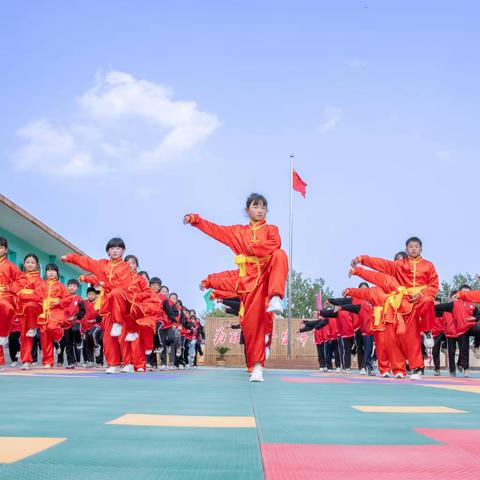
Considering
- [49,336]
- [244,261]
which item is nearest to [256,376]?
[244,261]

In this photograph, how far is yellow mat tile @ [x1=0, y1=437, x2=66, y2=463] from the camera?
6.30ft

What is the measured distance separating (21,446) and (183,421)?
37.8 inches

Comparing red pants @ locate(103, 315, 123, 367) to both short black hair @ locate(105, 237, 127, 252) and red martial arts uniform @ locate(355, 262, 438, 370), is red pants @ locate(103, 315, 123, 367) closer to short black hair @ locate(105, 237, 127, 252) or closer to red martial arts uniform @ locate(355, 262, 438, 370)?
short black hair @ locate(105, 237, 127, 252)

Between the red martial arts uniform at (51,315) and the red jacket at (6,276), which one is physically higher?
the red jacket at (6,276)

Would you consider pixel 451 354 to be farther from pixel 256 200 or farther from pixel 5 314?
pixel 5 314

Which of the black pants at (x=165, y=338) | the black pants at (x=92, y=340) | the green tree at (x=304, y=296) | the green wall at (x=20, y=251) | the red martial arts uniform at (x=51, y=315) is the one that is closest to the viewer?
the red martial arts uniform at (x=51, y=315)

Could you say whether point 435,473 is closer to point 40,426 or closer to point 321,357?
point 40,426

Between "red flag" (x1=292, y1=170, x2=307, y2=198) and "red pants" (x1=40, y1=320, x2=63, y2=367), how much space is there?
22004 mm

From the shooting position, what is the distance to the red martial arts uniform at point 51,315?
11.2 meters

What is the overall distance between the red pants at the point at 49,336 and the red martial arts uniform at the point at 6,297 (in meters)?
0.90

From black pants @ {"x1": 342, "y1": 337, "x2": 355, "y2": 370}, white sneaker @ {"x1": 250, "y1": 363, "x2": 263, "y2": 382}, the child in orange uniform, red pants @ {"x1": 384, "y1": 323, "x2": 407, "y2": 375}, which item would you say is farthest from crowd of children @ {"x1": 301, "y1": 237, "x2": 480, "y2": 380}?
the child in orange uniform

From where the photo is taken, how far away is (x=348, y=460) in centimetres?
200

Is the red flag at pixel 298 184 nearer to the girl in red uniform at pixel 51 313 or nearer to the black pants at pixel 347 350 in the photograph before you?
the black pants at pixel 347 350

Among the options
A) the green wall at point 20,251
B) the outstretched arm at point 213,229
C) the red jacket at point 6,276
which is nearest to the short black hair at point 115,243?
the red jacket at point 6,276
